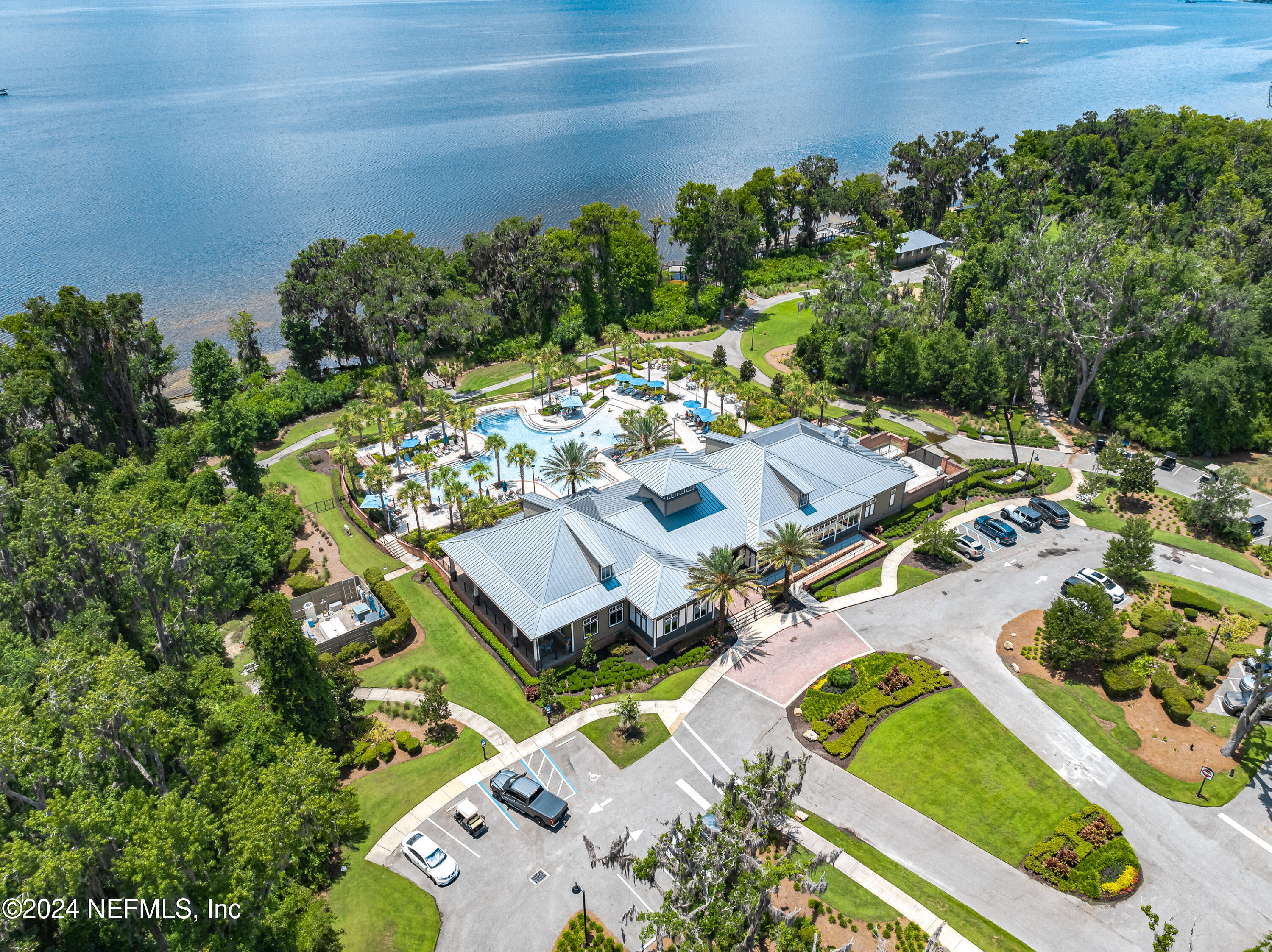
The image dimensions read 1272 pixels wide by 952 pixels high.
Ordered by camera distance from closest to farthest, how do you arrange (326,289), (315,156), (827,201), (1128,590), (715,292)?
1. (1128,590)
2. (326,289)
3. (715,292)
4. (827,201)
5. (315,156)

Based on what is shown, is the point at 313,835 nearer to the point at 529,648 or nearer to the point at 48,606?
the point at 529,648

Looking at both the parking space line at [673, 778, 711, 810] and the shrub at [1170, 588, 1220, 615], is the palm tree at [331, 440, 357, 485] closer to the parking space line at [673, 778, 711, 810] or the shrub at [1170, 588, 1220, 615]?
the parking space line at [673, 778, 711, 810]

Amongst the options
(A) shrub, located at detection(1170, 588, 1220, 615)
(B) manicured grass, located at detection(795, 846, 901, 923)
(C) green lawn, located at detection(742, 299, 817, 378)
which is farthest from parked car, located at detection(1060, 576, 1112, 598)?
(C) green lawn, located at detection(742, 299, 817, 378)

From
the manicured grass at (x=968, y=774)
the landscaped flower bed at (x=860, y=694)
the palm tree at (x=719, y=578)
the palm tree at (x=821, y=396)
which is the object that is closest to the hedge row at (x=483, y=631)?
the palm tree at (x=719, y=578)

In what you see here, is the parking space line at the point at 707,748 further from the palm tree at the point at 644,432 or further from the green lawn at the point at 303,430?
the green lawn at the point at 303,430

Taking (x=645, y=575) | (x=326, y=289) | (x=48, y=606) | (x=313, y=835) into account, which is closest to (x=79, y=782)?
(x=313, y=835)

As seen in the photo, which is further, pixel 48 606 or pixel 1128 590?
pixel 1128 590
